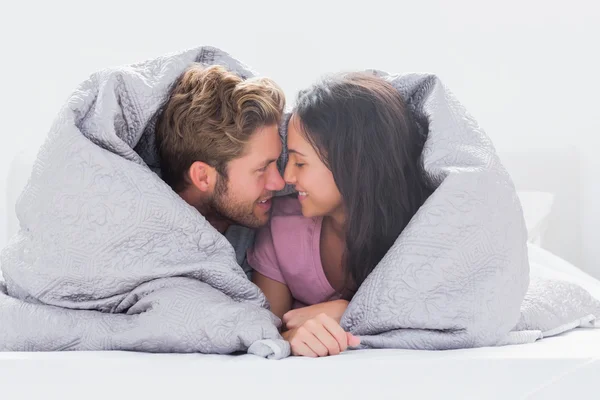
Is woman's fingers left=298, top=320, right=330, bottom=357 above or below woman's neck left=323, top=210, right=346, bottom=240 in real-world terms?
below

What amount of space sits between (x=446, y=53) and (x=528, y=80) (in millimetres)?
271

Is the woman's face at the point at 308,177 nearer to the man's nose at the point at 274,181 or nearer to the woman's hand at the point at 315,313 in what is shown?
the man's nose at the point at 274,181

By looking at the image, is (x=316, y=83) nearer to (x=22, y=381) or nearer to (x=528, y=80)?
(x=22, y=381)

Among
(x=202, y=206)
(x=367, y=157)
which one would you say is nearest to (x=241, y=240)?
(x=202, y=206)

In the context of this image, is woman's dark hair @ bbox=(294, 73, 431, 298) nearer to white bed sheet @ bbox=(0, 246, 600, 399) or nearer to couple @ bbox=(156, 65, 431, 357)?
couple @ bbox=(156, 65, 431, 357)

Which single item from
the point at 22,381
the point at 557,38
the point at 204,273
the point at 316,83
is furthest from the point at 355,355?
the point at 557,38

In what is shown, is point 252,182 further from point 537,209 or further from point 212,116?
point 537,209

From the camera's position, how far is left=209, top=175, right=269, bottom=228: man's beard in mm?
1521

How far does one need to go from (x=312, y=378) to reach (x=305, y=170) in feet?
1.79

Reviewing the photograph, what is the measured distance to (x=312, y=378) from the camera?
991mm

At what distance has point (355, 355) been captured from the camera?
1122 millimetres

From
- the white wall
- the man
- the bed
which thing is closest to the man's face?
the man

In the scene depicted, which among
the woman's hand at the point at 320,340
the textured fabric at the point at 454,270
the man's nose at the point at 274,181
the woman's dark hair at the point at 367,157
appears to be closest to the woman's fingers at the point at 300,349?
the woman's hand at the point at 320,340

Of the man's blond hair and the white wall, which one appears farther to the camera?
the white wall
